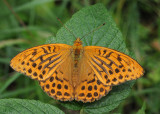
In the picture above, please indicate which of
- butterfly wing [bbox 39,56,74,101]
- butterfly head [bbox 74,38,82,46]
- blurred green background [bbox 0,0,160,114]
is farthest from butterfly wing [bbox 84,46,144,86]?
blurred green background [bbox 0,0,160,114]

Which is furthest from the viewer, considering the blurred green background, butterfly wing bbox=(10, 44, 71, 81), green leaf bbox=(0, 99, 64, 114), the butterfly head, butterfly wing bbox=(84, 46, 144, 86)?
the blurred green background

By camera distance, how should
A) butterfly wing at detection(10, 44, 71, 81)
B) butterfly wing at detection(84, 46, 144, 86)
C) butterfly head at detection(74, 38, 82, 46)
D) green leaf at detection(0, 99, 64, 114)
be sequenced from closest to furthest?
green leaf at detection(0, 99, 64, 114) < butterfly wing at detection(84, 46, 144, 86) < butterfly wing at detection(10, 44, 71, 81) < butterfly head at detection(74, 38, 82, 46)

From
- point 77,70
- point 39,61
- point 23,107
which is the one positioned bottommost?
point 23,107

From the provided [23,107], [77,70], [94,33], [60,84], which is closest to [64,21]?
[94,33]

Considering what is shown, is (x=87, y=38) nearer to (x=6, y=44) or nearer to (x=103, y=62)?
(x=103, y=62)

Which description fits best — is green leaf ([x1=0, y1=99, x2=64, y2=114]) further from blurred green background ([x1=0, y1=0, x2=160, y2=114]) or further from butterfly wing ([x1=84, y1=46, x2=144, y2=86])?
blurred green background ([x1=0, y1=0, x2=160, y2=114])

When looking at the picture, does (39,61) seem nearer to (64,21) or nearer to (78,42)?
(78,42)
